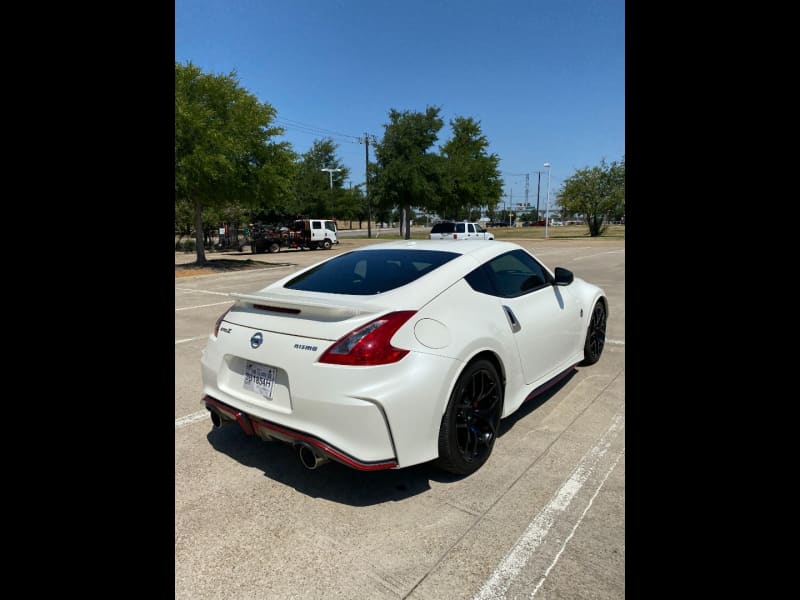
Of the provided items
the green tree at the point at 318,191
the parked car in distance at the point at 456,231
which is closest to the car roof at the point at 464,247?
the parked car in distance at the point at 456,231

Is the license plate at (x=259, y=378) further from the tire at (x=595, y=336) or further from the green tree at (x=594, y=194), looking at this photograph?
the green tree at (x=594, y=194)

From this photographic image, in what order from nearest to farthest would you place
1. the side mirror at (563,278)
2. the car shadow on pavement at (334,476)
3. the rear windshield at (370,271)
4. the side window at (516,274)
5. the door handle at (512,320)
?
the car shadow on pavement at (334,476), the rear windshield at (370,271), the door handle at (512,320), the side window at (516,274), the side mirror at (563,278)

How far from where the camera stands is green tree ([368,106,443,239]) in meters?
33.9

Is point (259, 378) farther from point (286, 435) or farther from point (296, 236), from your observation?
point (296, 236)

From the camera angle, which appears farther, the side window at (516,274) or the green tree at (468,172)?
the green tree at (468,172)

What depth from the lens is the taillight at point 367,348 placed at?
8.49 feet

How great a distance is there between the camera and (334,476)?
10.3 feet

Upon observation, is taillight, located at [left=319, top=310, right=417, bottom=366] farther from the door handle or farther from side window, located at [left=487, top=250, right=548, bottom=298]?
side window, located at [left=487, top=250, right=548, bottom=298]

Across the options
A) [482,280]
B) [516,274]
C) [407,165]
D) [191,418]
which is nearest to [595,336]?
[516,274]
